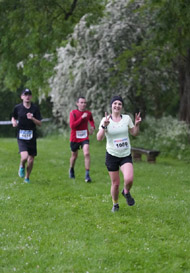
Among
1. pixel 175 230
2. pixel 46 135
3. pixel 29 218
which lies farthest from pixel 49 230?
pixel 46 135

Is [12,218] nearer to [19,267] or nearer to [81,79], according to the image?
[19,267]

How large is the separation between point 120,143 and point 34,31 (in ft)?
33.0

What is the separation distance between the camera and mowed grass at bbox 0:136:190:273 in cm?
539

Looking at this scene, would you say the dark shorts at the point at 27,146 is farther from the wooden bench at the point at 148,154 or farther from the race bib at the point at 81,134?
the wooden bench at the point at 148,154

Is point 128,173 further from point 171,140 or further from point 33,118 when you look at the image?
point 171,140

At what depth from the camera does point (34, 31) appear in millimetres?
16062

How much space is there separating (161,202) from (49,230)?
2726 millimetres

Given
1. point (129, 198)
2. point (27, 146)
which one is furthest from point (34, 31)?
point (129, 198)

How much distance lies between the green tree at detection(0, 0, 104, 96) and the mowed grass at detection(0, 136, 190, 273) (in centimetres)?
696

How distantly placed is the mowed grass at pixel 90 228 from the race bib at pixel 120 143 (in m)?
1.16

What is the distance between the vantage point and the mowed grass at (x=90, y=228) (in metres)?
5.39

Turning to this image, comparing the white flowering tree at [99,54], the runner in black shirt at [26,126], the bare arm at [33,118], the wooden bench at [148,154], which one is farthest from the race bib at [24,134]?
the white flowering tree at [99,54]

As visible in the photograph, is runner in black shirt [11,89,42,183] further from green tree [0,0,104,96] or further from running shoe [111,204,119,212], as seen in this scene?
green tree [0,0,104,96]

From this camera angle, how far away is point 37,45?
16.5 metres
